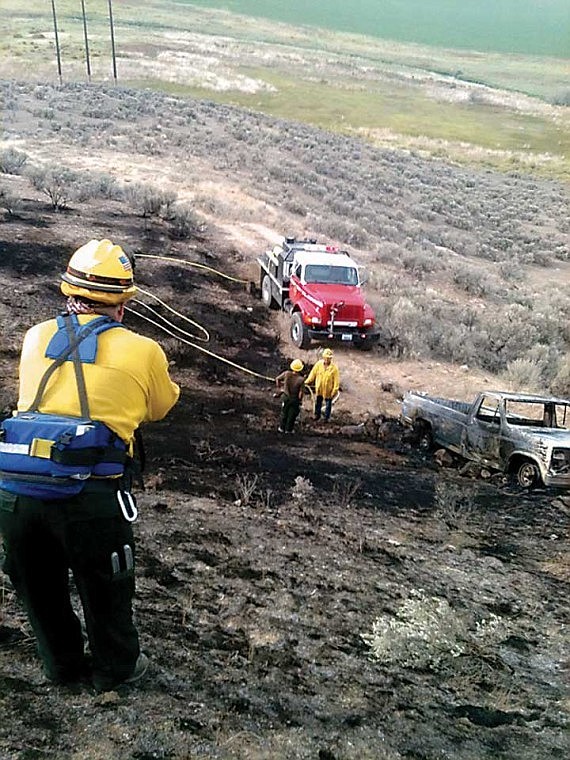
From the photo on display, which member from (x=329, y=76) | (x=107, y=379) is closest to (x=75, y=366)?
(x=107, y=379)

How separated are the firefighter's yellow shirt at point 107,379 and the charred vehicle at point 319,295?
12252 millimetres

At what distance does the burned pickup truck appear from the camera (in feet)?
32.3

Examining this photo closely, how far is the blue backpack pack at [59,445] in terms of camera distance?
10.7ft

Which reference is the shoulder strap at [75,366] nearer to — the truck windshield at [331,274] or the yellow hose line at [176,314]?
the yellow hose line at [176,314]

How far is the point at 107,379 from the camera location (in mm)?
3402

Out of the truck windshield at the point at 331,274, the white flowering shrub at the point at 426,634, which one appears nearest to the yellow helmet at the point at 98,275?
the white flowering shrub at the point at 426,634

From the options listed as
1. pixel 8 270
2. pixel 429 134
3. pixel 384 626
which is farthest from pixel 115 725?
pixel 429 134

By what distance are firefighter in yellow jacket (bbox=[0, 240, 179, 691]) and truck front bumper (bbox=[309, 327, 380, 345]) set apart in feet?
39.7

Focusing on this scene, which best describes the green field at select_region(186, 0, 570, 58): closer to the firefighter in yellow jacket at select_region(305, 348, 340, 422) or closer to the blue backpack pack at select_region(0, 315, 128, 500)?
the firefighter in yellow jacket at select_region(305, 348, 340, 422)

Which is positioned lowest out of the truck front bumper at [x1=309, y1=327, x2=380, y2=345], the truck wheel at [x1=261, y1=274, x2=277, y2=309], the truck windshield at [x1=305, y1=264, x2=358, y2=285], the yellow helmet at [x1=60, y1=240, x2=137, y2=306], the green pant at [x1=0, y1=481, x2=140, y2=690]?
the truck front bumper at [x1=309, y1=327, x2=380, y2=345]

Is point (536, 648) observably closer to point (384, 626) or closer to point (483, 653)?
point (483, 653)

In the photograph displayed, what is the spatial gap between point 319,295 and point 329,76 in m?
77.9

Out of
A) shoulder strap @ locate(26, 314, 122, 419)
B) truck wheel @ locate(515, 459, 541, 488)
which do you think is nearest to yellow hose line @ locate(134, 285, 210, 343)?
truck wheel @ locate(515, 459, 541, 488)

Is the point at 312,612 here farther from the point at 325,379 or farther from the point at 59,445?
the point at 325,379
